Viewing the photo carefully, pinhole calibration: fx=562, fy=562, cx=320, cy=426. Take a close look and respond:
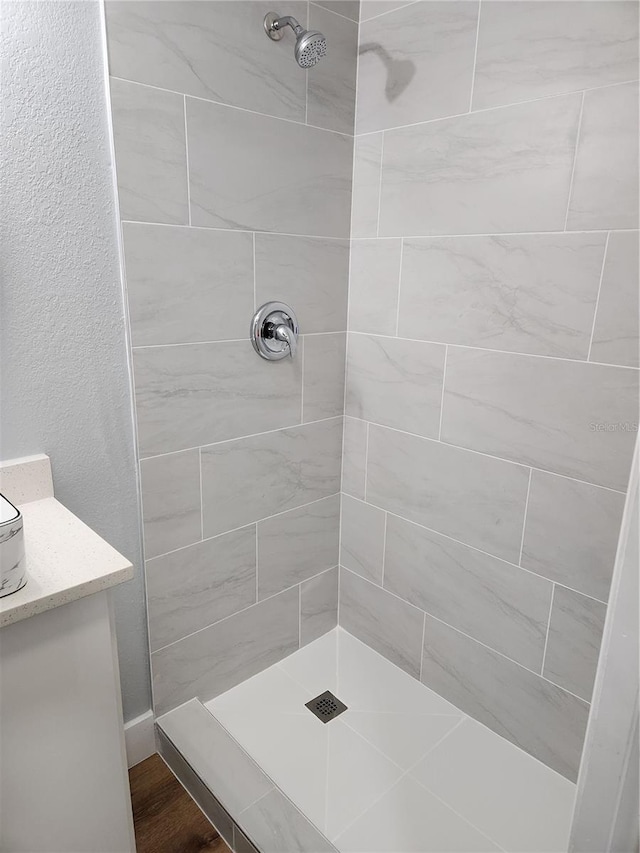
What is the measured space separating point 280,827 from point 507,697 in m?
0.68

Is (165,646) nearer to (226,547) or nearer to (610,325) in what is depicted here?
(226,547)

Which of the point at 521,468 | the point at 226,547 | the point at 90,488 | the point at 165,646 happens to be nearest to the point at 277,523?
the point at 226,547

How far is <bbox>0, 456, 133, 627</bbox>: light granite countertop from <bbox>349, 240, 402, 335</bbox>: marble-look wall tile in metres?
0.95

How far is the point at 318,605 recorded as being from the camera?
1901 millimetres

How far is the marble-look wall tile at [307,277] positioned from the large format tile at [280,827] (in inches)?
46.3

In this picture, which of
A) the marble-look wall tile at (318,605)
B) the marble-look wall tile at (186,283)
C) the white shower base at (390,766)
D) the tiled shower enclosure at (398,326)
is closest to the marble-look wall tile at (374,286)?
the tiled shower enclosure at (398,326)

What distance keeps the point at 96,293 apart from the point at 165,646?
93 centimetres

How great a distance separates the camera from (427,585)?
5.46ft

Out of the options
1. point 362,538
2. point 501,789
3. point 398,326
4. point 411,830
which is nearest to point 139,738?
Result: point 411,830

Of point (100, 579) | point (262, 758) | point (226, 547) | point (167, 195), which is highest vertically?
point (167, 195)

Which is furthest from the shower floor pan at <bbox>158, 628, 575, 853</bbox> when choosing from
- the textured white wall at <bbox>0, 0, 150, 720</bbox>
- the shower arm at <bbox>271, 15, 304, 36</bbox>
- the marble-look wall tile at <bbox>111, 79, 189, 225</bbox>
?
the shower arm at <bbox>271, 15, 304, 36</bbox>

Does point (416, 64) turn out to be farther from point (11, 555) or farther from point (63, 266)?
point (11, 555)

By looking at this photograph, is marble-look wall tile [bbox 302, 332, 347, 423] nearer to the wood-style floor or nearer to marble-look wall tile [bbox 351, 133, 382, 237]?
marble-look wall tile [bbox 351, 133, 382, 237]

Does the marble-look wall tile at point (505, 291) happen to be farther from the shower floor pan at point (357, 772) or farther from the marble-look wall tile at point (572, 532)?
the shower floor pan at point (357, 772)
